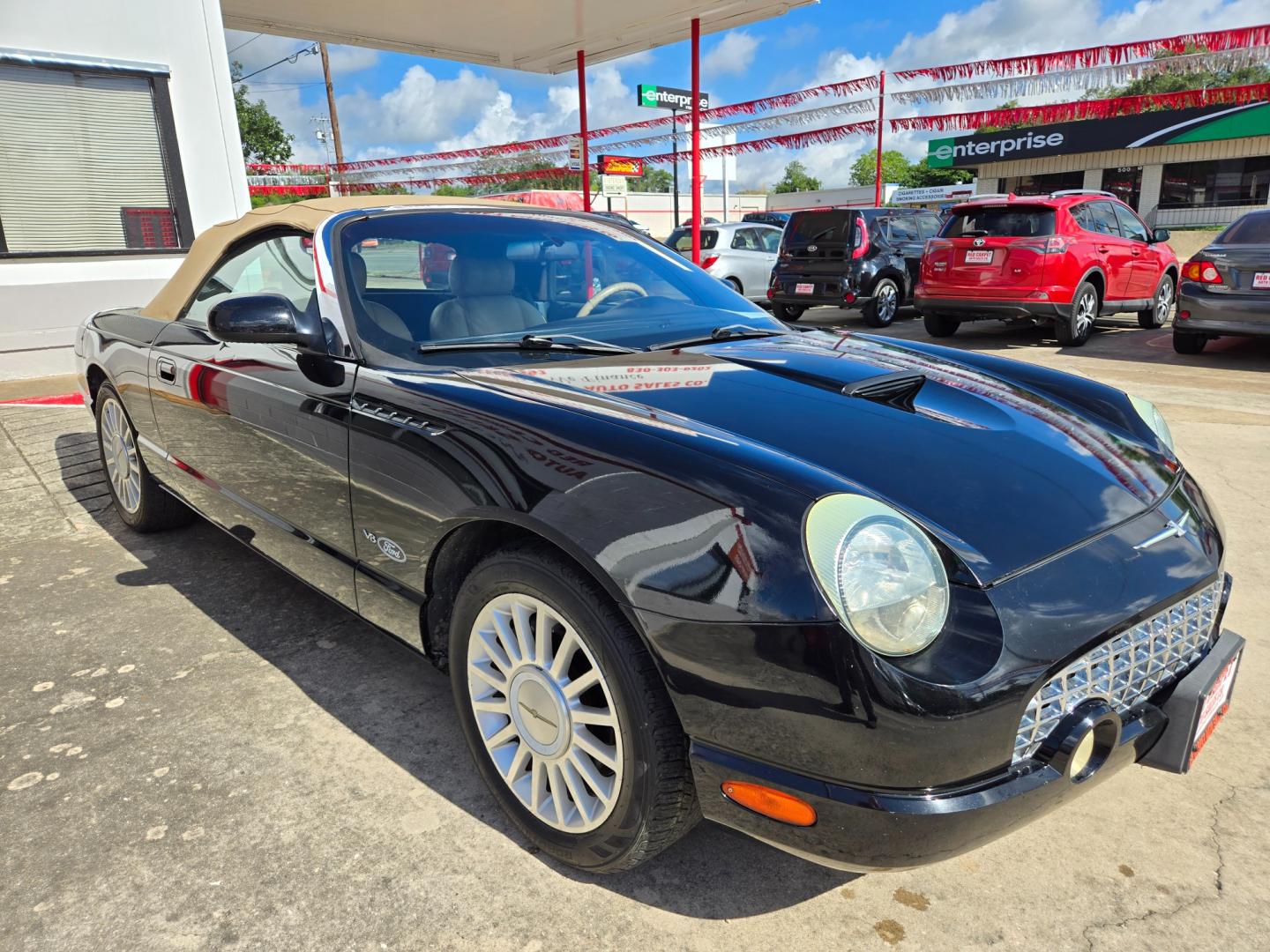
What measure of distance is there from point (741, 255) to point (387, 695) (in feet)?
38.5

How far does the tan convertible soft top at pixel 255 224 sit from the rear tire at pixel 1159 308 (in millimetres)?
10283

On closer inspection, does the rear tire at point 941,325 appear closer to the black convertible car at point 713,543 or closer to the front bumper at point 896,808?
the black convertible car at point 713,543

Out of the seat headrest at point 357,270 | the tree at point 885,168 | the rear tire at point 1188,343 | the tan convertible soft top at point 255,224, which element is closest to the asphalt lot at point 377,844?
the seat headrest at point 357,270

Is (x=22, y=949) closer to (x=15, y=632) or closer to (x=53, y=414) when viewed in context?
(x=15, y=632)

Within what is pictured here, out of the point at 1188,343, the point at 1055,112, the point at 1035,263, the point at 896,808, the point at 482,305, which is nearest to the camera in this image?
the point at 896,808

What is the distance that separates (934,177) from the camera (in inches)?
2731

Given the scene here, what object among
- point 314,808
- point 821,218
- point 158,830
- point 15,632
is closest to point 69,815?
point 158,830

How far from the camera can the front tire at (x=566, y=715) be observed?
1626 mm

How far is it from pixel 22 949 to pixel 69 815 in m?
0.45

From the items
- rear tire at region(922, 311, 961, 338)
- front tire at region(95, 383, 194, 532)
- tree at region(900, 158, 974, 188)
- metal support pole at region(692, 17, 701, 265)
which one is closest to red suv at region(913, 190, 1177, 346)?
rear tire at region(922, 311, 961, 338)

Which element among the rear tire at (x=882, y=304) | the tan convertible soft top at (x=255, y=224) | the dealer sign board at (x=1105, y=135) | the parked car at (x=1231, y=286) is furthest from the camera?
the dealer sign board at (x=1105, y=135)

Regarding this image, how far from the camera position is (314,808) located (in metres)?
2.13

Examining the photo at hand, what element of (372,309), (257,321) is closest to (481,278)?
(372,309)

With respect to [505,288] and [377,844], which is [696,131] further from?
[377,844]
